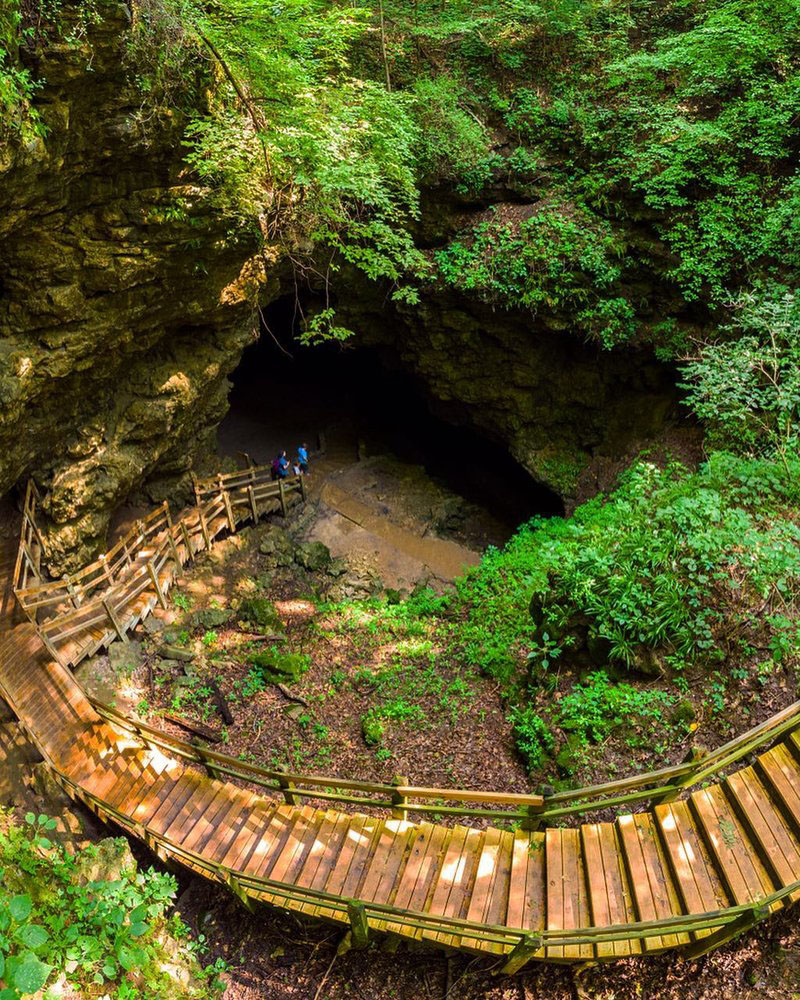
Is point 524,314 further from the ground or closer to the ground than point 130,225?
closer to the ground

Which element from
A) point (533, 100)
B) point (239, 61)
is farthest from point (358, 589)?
point (533, 100)

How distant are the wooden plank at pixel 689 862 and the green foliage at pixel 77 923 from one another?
439 centimetres

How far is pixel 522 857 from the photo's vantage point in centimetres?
545

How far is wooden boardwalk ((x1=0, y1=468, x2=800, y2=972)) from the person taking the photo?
4.65 m

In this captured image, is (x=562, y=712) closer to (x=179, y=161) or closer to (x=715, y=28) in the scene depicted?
(x=179, y=161)

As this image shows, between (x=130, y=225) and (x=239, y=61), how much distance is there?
115 inches

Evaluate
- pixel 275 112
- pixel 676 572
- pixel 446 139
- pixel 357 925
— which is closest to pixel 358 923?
pixel 357 925

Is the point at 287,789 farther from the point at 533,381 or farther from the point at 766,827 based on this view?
the point at 533,381

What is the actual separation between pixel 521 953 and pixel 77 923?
12.0 feet

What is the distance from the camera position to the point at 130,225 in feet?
28.0

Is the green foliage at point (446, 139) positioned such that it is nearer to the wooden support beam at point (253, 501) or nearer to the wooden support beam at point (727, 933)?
the wooden support beam at point (253, 501)

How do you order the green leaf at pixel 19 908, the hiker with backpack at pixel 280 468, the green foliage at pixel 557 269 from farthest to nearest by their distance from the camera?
1. the hiker with backpack at pixel 280 468
2. the green foliage at pixel 557 269
3. the green leaf at pixel 19 908

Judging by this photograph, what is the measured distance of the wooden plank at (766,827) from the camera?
182 inches

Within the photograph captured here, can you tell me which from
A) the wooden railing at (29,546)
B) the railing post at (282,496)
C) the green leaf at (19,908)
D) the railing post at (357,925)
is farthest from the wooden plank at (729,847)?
the railing post at (282,496)
